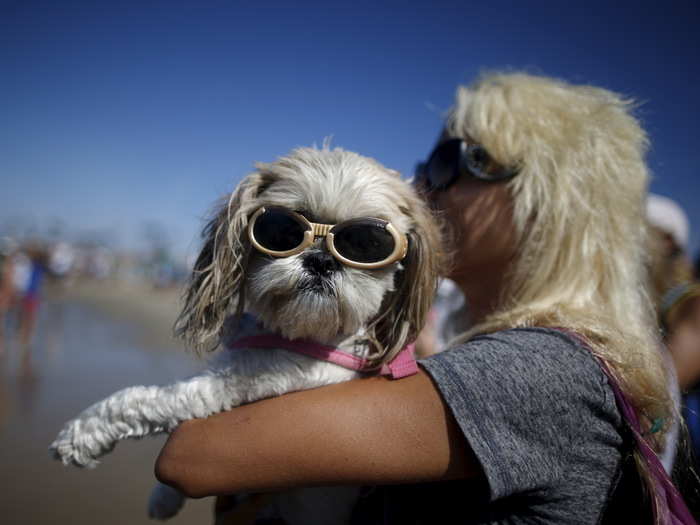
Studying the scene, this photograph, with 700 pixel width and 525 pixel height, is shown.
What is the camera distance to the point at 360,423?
1.35 meters

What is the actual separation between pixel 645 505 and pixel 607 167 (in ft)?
4.61

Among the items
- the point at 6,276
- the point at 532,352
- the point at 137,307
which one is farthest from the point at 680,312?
the point at 137,307

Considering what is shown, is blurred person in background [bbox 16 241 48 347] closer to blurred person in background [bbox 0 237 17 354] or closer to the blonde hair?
blurred person in background [bbox 0 237 17 354]

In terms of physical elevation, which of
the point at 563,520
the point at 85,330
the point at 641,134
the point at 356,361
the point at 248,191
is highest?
the point at 641,134

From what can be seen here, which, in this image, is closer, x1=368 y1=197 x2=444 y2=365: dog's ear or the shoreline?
x1=368 y1=197 x2=444 y2=365: dog's ear

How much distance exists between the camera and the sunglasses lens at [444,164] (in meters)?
2.26

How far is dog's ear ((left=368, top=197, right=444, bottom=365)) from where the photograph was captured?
1.79 metres

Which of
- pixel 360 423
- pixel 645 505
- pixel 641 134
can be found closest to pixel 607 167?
pixel 641 134

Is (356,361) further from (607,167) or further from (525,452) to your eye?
(607,167)

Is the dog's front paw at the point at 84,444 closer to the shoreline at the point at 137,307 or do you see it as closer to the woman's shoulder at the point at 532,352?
the woman's shoulder at the point at 532,352

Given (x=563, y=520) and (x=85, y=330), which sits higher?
(x=563, y=520)

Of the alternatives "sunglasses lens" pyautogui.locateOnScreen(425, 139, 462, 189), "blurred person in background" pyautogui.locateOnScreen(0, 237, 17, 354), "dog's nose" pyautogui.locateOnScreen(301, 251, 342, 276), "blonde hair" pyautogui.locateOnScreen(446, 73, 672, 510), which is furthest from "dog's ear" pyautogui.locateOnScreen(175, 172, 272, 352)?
"blurred person in background" pyautogui.locateOnScreen(0, 237, 17, 354)

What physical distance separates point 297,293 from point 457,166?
120 cm

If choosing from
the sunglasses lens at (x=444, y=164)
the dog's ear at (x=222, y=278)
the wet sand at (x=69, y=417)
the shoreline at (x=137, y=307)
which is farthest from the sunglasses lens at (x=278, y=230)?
the shoreline at (x=137, y=307)
